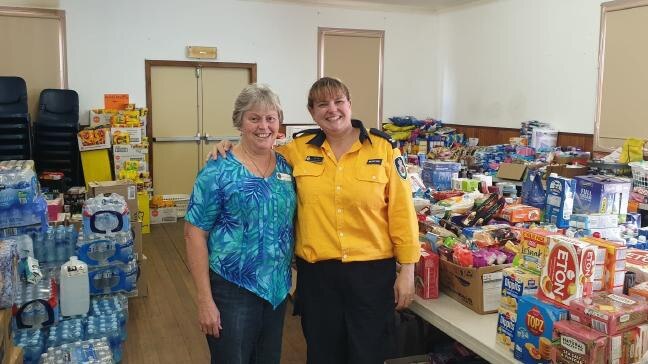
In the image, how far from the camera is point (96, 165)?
23.5 feet

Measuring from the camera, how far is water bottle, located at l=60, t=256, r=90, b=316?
3.73 meters

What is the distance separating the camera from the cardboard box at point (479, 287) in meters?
2.16

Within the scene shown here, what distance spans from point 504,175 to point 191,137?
464 cm

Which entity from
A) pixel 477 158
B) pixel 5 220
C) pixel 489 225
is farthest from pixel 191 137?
pixel 489 225

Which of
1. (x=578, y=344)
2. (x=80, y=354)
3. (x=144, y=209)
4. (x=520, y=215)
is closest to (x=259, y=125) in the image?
(x=578, y=344)

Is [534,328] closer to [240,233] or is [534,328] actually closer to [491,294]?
[491,294]

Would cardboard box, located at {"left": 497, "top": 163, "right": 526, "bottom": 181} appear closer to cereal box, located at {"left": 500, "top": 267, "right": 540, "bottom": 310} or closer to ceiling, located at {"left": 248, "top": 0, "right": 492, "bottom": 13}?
ceiling, located at {"left": 248, "top": 0, "right": 492, "bottom": 13}

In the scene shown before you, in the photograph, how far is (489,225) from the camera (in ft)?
8.89

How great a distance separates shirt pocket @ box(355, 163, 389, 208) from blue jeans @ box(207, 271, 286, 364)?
0.52 metres

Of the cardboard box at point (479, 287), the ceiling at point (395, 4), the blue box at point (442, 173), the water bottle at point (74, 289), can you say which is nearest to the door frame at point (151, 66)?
the ceiling at point (395, 4)

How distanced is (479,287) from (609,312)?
2.12 feet

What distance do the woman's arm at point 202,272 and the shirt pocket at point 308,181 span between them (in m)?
0.38

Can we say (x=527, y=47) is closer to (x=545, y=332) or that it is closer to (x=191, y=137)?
(x=191, y=137)

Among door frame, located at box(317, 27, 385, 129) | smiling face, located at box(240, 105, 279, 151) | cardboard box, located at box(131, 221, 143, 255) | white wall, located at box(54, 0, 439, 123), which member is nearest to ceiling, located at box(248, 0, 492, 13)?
white wall, located at box(54, 0, 439, 123)
